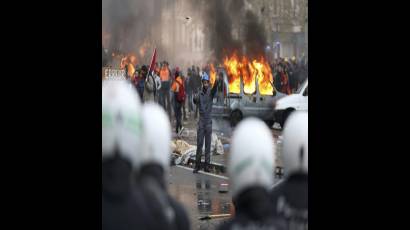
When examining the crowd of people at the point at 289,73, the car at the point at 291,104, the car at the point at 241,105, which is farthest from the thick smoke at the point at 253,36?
the car at the point at 291,104

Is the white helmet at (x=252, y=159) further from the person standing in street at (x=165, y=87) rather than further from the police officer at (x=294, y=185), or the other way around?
the person standing in street at (x=165, y=87)

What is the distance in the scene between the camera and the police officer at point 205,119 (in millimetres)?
5258

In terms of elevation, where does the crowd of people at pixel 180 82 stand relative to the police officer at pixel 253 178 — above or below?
above

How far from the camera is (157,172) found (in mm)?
4805

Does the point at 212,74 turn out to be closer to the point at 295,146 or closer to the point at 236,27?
the point at 236,27

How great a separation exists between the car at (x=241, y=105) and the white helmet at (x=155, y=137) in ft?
1.53

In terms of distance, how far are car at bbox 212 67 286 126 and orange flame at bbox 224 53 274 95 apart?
1.5 inches

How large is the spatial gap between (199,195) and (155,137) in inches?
26.4

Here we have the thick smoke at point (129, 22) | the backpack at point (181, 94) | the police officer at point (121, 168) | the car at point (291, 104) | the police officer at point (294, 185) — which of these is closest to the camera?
the police officer at point (121, 168)

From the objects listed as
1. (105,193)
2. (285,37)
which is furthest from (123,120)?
(285,37)

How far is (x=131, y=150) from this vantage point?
185 inches

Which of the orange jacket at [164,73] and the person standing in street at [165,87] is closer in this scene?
the person standing in street at [165,87]

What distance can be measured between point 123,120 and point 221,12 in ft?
3.68

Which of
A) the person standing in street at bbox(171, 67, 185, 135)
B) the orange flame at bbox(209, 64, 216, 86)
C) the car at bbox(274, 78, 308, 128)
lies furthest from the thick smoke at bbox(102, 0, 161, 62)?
the car at bbox(274, 78, 308, 128)
